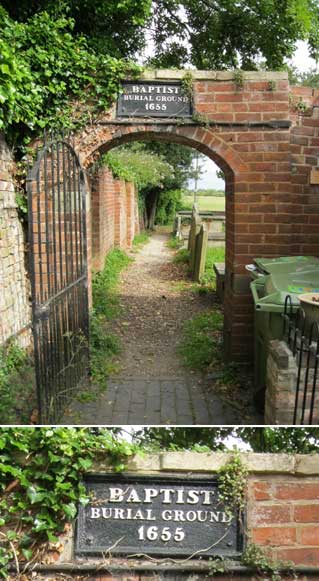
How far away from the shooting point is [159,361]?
763 centimetres

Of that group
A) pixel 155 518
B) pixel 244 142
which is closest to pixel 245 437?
pixel 155 518

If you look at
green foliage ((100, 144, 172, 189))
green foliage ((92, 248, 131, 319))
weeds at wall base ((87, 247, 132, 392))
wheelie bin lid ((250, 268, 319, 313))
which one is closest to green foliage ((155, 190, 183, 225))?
green foliage ((100, 144, 172, 189))

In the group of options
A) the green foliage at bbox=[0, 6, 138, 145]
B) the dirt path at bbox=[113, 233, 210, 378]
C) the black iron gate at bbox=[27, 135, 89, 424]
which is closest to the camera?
the black iron gate at bbox=[27, 135, 89, 424]

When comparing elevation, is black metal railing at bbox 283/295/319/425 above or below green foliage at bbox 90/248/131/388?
above

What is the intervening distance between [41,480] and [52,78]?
15.4 ft

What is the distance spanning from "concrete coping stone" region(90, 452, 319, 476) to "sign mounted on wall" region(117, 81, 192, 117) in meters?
4.44

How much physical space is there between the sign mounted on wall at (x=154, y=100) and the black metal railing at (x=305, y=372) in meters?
3.41

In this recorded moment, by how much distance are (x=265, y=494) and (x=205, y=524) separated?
18.5 inches

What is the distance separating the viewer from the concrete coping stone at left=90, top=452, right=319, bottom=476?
3.81 m

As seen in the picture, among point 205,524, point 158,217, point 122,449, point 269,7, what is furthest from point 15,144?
point 158,217

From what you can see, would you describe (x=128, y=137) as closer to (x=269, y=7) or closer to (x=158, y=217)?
(x=269, y=7)

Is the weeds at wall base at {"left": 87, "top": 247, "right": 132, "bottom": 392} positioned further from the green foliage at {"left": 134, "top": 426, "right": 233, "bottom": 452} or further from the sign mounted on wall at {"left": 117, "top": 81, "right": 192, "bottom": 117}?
the sign mounted on wall at {"left": 117, "top": 81, "right": 192, "bottom": 117}

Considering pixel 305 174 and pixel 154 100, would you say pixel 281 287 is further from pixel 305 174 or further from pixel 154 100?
pixel 154 100

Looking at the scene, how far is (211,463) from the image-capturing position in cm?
388
